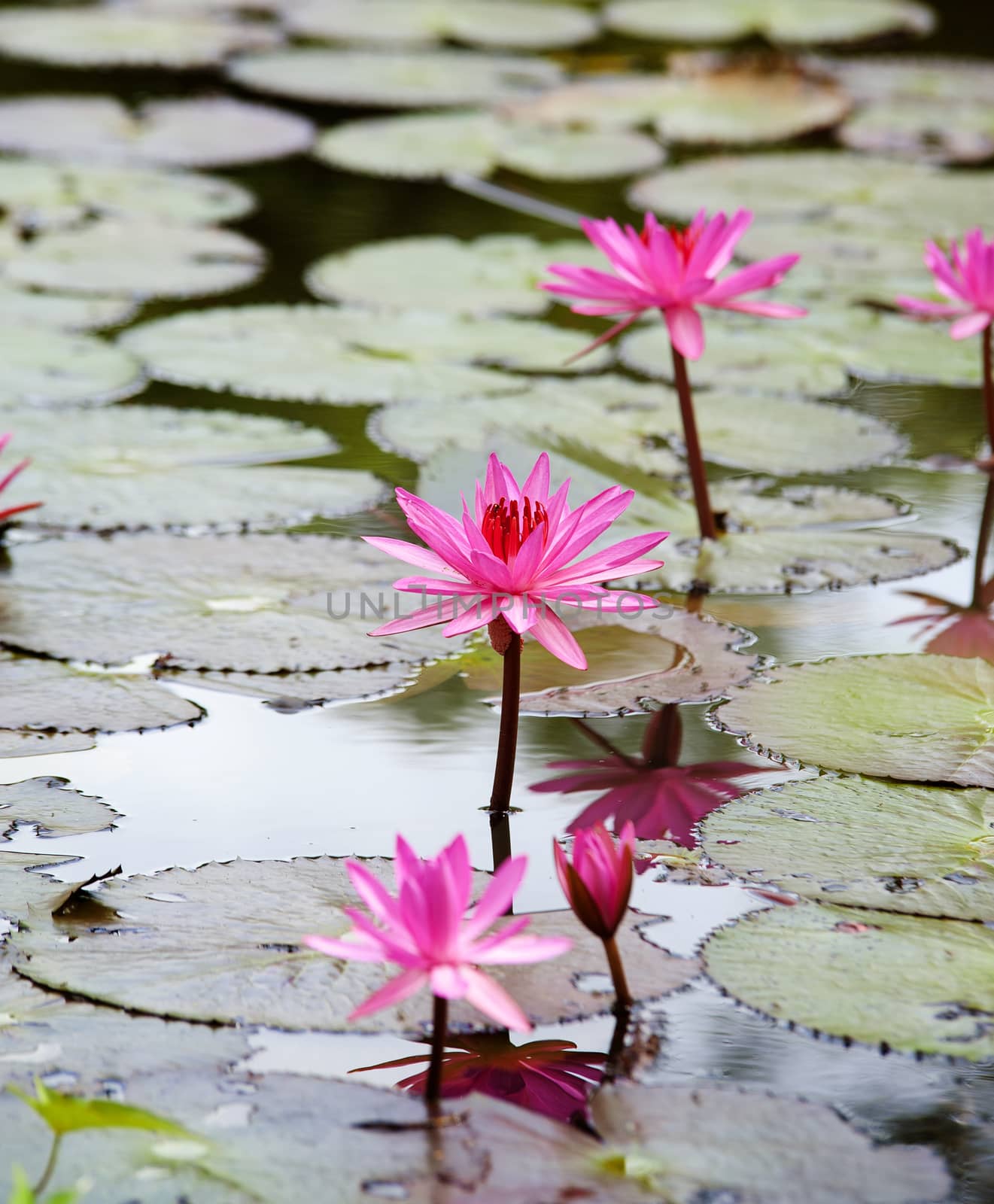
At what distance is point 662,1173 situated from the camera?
0.93 metres

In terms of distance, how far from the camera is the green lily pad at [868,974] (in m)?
1.08

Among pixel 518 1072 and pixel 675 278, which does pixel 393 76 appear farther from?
pixel 518 1072

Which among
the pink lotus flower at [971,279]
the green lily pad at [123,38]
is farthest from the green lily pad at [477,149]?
the pink lotus flower at [971,279]

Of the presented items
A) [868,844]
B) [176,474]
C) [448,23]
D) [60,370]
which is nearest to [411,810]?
[868,844]

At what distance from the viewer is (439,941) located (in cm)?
95

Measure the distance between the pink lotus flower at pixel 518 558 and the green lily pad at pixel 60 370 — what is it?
126 centimetres

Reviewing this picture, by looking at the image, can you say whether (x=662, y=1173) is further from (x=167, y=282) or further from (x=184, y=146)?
(x=184, y=146)

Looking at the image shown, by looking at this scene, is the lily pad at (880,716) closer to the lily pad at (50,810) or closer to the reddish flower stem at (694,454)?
the reddish flower stem at (694,454)

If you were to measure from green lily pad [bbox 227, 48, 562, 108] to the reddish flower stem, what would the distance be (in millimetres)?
2730

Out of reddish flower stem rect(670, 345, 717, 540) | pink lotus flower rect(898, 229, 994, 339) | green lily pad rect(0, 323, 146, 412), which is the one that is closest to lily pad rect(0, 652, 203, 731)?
reddish flower stem rect(670, 345, 717, 540)

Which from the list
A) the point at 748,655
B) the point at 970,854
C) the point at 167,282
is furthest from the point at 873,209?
the point at 970,854

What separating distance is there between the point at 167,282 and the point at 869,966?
2207 mm

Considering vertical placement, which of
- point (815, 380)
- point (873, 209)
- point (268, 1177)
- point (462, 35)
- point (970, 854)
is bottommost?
point (268, 1177)

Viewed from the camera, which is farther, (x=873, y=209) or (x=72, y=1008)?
(x=873, y=209)
